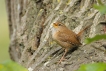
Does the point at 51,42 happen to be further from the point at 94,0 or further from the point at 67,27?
the point at 94,0

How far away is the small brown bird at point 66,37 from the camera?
3428 mm

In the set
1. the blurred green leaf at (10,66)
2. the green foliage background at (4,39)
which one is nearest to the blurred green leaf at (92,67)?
the blurred green leaf at (10,66)

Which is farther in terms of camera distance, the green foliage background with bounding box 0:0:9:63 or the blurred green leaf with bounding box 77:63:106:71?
the green foliage background with bounding box 0:0:9:63

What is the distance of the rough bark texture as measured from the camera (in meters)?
3.03

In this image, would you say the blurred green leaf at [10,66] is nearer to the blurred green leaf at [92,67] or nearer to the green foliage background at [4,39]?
the blurred green leaf at [92,67]

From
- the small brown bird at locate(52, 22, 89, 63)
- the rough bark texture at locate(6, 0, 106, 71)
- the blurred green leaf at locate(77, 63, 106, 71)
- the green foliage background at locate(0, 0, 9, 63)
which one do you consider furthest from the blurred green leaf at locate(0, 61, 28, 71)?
the green foliage background at locate(0, 0, 9, 63)

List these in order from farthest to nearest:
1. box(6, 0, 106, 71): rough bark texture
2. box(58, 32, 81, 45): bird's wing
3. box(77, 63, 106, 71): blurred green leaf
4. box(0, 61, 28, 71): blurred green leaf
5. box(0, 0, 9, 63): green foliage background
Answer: box(0, 0, 9, 63): green foliage background
box(58, 32, 81, 45): bird's wing
box(6, 0, 106, 71): rough bark texture
box(77, 63, 106, 71): blurred green leaf
box(0, 61, 28, 71): blurred green leaf

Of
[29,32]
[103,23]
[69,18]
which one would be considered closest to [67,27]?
[69,18]

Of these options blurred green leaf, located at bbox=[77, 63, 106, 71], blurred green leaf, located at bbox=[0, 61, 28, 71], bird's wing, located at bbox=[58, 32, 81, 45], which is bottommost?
blurred green leaf, located at bbox=[77, 63, 106, 71]

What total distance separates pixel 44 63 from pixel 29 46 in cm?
100

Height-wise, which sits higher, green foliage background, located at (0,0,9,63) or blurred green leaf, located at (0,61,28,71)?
green foliage background, located at (0,0,9,63)

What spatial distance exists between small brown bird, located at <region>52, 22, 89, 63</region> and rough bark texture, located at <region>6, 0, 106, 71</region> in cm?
11

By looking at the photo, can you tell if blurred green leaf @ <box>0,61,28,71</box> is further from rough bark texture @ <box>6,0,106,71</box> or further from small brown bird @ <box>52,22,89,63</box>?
small brown bird @ <box>52,22,89,63</box>

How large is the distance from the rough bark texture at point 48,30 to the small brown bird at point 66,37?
0.36ft
